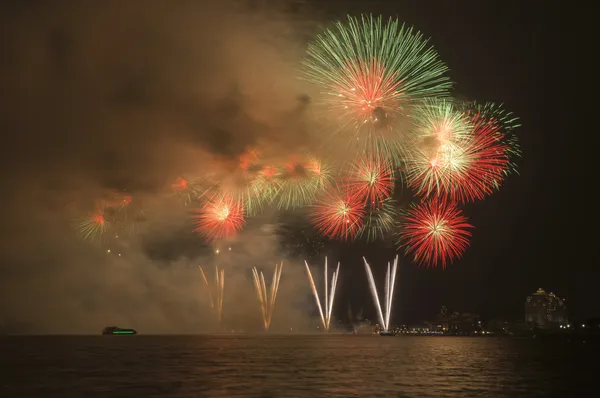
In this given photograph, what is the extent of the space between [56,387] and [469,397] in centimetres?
3171

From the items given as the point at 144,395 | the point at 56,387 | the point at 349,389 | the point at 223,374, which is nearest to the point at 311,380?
the point at 349,389

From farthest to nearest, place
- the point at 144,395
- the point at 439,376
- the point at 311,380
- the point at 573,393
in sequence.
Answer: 1. the point at 439,376
2. the point at 311,380
3. the point at 573,393
4. the point at 144,395

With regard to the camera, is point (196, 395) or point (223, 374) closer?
point (196, 395)

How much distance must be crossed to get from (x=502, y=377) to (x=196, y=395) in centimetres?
3311

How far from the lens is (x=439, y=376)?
6203 centimetres

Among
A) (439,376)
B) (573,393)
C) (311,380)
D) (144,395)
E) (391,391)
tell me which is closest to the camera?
(144,395)

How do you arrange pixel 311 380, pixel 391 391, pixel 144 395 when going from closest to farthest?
pixel 144 395 → pixel 391 391 → pixel 311 380

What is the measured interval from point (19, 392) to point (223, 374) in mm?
21862

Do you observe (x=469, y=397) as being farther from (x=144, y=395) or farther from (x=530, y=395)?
(x=144, y=395)

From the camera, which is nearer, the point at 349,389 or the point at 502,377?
the point at 349,389

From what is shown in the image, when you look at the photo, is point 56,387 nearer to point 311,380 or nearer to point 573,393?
point 311,380

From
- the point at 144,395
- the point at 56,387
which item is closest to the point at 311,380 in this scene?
the point at 144,395

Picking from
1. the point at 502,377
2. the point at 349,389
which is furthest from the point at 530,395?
the point at 502,377

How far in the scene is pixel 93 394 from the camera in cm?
4541
